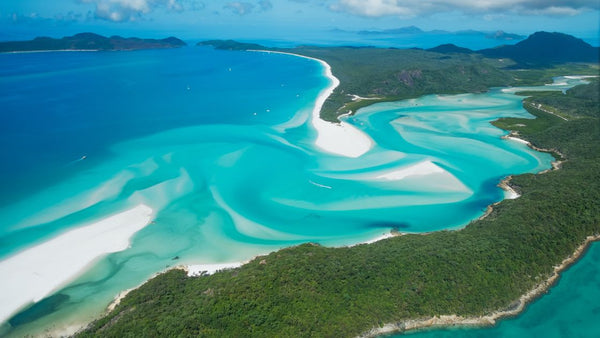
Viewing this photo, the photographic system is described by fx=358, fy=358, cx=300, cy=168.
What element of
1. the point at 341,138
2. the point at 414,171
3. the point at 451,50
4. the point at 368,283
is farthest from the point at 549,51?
the point at 368,283

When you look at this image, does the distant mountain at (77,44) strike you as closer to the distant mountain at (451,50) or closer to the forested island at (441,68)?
the forested island at (441,68)

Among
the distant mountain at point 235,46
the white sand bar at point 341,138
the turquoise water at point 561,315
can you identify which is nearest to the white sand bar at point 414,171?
the white sand bar at point 341,138

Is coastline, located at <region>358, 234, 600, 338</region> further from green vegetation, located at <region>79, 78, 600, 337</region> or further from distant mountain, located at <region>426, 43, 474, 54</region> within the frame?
distant mountain, located at <region>426, 43, 474, 54</region>

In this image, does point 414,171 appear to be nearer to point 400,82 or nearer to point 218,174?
point 218,174

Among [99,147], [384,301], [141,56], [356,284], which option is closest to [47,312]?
[356,284]

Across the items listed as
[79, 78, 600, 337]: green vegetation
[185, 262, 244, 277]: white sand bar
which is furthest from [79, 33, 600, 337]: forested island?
[185, 262, 244, 277]: white sand bar
